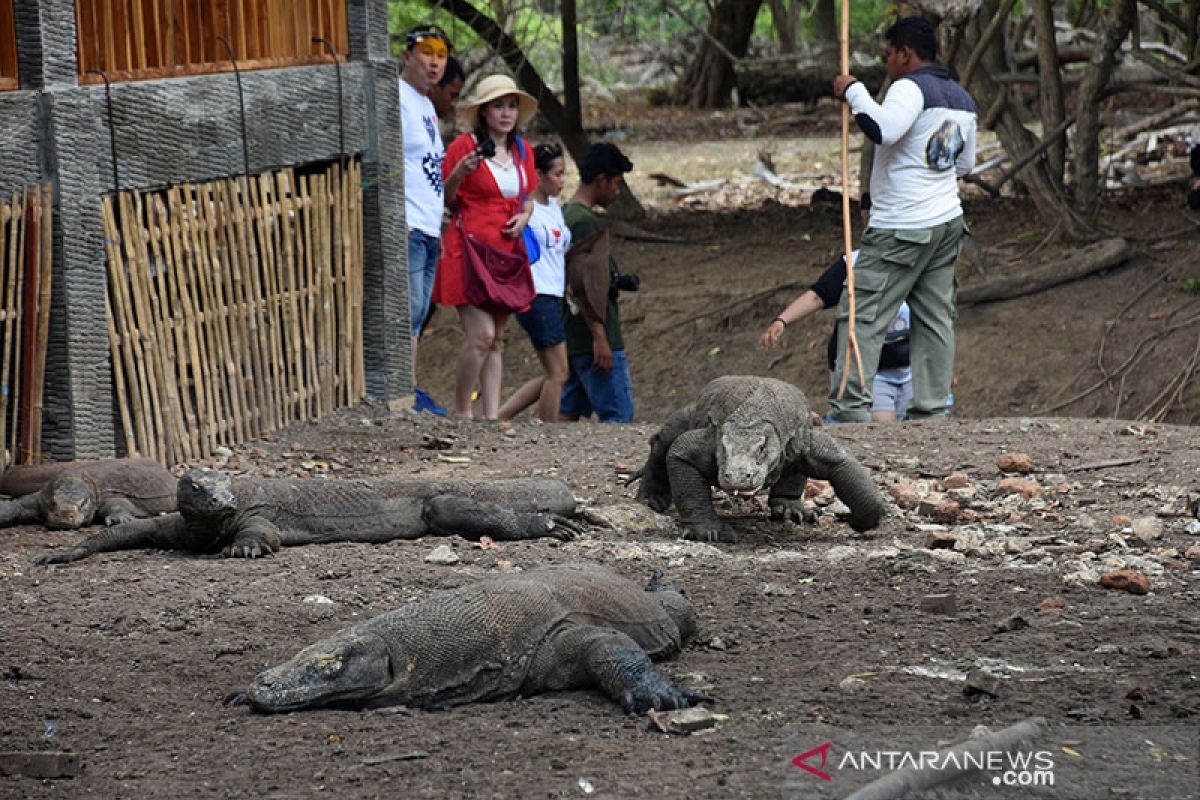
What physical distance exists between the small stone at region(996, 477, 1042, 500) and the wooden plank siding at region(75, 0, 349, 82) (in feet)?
14.6

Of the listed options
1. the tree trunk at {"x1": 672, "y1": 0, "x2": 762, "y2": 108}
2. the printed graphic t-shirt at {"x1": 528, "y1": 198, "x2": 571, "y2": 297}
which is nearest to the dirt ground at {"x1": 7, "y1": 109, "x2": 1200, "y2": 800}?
the printed graphic t-shirt at {"x1": 528, "y1": 198, "x2": 571, "y2": 297}

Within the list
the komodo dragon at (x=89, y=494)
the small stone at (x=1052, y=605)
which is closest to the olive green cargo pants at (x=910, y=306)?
the small stone at (x=1052, y=605)

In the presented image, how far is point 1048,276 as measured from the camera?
13.3 metres

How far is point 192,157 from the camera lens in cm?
793

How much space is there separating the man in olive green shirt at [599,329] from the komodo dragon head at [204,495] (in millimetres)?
3647

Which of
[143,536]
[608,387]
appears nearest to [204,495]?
[143,536]

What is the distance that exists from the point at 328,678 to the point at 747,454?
95.6 inches

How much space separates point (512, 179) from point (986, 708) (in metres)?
5.53

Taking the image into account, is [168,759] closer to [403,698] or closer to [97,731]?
[97,731]

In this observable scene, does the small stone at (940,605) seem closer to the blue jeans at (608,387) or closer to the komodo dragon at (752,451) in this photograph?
the komodo dragon at (752,451)

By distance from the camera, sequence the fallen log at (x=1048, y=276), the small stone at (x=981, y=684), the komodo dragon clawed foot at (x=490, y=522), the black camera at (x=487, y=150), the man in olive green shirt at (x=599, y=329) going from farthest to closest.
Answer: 1. the fallen log at (x=1048, y=276)
2. the man in olive green shirt at (x=599, y=329)
3. the black camera at (x=487, y=150)
4. the komodo dragon clawed foot at (x=490, y=522)
5. the small stone at (x=981, y=684)

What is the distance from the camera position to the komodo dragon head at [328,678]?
4336 millimetres

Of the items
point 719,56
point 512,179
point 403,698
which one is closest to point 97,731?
point 403,698

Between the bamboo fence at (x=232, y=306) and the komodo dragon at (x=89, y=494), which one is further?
the bamboo fence at (x=232, y=306)
